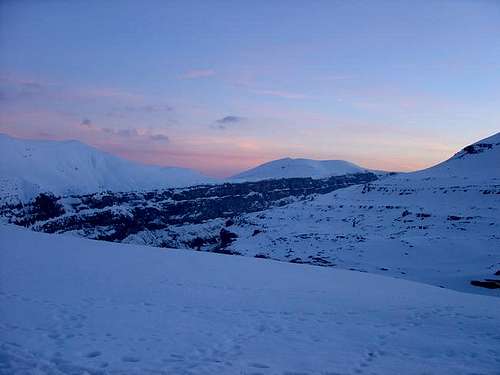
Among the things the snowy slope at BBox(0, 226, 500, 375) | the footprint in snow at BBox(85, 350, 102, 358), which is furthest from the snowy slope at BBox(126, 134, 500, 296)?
the footprint in snow at BBox(85, 350, 102, 358)

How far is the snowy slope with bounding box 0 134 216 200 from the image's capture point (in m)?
114

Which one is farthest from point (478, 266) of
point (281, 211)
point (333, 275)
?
point (281, 211)

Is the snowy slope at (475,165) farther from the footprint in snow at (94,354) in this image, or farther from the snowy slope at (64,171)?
the snowy slope at (64,171)

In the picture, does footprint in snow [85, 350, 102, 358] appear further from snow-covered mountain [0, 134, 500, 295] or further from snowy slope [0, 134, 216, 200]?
snowy slope [0, 134, 216, 200]

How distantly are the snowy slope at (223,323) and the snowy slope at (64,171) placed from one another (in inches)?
4002

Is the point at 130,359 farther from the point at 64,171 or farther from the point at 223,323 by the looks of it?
the point at 64,171

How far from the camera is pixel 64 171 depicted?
14038 cm

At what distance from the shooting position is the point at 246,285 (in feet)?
41.4

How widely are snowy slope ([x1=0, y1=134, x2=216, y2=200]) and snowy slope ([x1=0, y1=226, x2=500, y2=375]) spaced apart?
102 meters

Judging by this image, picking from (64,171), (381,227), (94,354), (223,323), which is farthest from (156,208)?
(94,354)

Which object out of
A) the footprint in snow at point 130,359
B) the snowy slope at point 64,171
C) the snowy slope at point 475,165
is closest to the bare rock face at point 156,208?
the snowy slope at point 64,171

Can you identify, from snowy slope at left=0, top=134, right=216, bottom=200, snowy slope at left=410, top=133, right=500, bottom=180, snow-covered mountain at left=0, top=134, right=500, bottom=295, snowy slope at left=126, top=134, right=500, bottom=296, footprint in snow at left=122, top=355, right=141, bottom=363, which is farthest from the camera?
snowy slope at left=0, top=134, right=216, bottom=200

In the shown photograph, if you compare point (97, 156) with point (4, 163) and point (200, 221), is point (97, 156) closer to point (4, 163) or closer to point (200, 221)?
point (4, 163)

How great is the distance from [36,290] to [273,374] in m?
7.25
